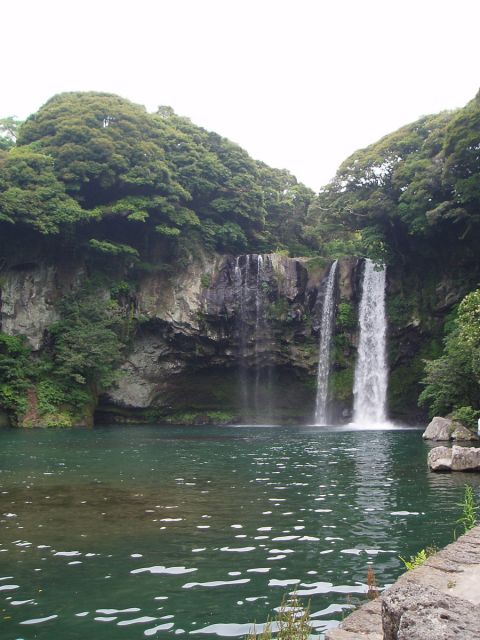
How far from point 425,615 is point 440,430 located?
19.5m

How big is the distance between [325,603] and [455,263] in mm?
29327

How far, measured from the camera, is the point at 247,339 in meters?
35.6

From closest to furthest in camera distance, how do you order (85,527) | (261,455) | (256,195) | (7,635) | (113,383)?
(7,635) < (85,527) < (261,455) < (113,383) < (256,195)

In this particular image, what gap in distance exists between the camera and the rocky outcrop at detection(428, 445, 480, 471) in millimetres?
13234

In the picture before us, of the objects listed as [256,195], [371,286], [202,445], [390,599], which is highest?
[256,195]

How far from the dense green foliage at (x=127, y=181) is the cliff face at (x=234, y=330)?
275cm

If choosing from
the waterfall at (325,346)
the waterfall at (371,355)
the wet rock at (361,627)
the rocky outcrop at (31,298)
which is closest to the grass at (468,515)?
the wet rock at (361,627)

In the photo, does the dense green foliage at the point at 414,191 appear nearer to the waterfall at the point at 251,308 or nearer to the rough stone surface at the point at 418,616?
the waterfall at the point at 251,308

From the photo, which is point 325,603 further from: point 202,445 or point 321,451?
point 202,445

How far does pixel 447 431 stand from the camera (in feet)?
68.0

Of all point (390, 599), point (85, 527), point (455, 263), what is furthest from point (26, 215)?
point (390, 599)

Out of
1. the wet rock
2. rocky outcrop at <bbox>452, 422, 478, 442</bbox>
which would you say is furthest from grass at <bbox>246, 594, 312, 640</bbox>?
rocky outcrop at <bbox>452, 422, 478, 442</bbox>

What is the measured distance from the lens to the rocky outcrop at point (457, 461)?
→ 13234mm

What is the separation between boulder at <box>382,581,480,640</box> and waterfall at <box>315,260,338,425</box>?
32161 mm
